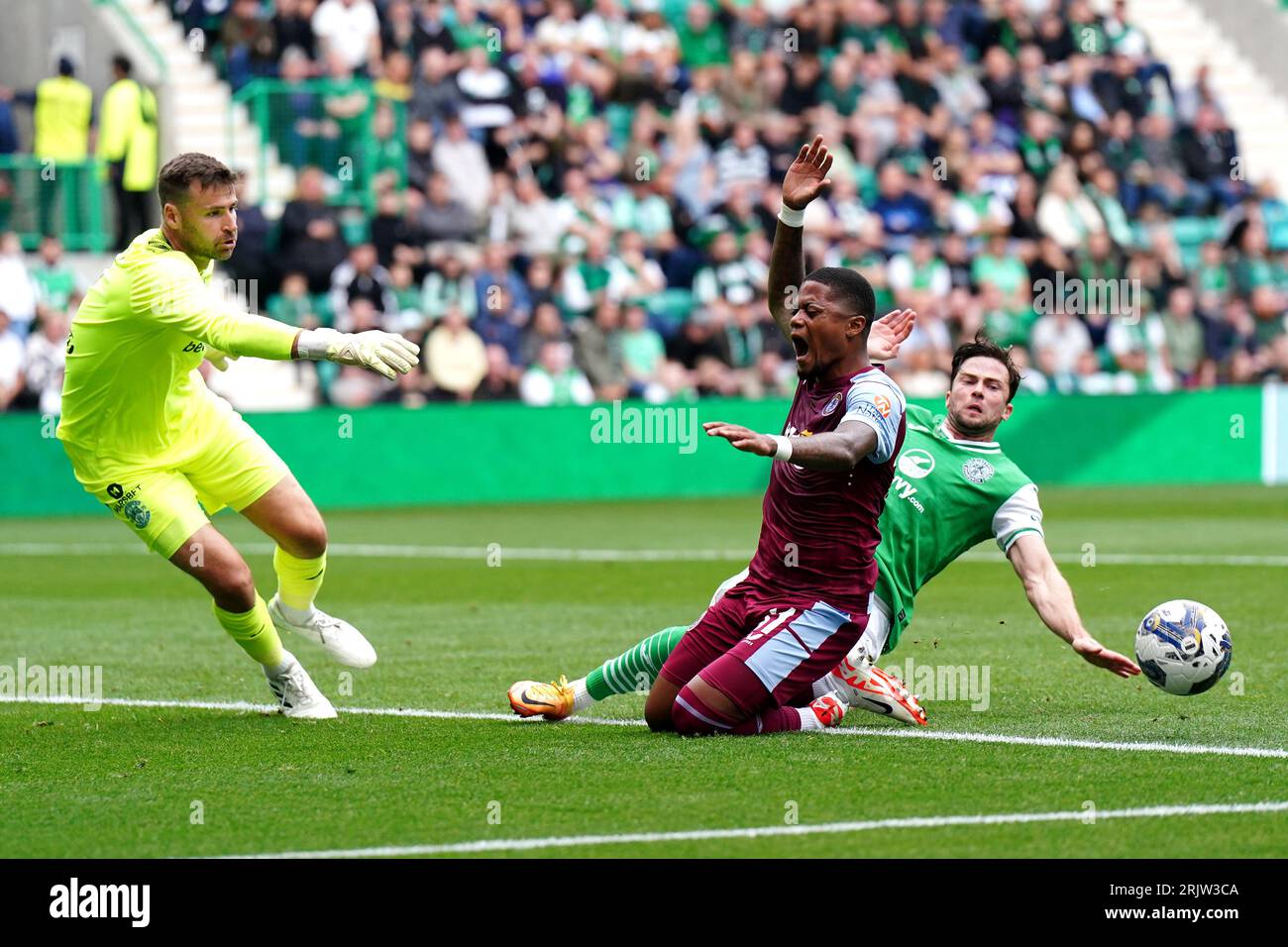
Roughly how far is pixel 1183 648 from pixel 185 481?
4.01 meters

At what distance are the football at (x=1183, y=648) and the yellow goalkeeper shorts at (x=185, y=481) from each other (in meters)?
3.46

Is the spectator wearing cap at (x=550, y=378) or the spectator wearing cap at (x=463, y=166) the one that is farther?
the spectator wearing cap at (x=463, y=166)

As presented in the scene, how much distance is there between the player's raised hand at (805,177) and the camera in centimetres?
839

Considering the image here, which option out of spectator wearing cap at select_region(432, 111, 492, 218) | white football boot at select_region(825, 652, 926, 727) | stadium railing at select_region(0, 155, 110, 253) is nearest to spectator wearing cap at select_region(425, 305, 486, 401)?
spectator wearing cap at select_region(432, 111, 492, 218)

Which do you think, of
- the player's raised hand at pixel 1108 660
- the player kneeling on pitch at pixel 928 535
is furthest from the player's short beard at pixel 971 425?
the player's raised hand at pixel 1108 660

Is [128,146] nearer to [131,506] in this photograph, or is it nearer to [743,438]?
[131,506]

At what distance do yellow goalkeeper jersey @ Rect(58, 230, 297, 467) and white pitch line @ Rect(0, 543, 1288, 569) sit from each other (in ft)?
25.4

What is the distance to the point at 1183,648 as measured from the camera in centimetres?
837

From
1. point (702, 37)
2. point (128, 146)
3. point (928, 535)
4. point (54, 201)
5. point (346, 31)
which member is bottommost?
point (928, 535)

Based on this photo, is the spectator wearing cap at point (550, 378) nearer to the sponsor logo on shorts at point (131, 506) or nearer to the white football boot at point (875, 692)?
the sponsor logo on shorts at point (131, 506)

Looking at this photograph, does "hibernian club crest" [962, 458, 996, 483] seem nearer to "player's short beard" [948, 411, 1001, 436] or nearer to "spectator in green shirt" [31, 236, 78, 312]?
"player's short beard" [948, 411, 1001, 436]

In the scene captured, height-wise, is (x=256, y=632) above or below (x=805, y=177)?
below

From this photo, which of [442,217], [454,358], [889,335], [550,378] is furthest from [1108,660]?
[442,217]

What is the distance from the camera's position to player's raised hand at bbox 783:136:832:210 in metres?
8.39
